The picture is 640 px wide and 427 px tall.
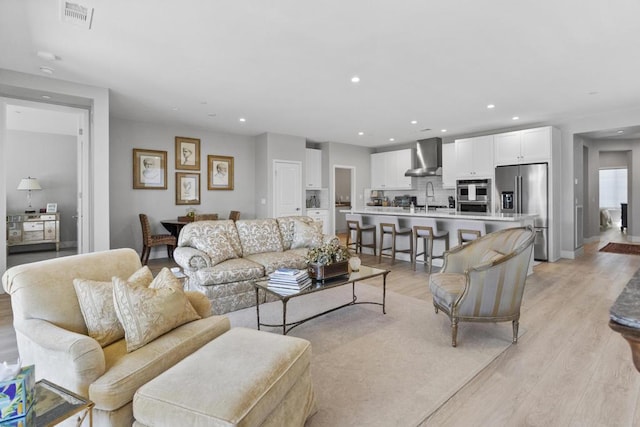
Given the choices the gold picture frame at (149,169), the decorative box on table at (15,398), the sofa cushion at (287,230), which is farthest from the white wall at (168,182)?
the decorative box on table at (15,398)

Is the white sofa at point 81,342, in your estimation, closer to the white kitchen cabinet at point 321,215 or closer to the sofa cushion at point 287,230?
the sofa cushion at point 287,230

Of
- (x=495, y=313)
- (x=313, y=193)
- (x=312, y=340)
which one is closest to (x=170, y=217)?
(x=313, y=193)

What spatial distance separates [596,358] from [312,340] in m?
2.17

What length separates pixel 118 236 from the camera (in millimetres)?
6301

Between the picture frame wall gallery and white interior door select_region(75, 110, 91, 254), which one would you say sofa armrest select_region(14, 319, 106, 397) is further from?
the picture frame wall gallery

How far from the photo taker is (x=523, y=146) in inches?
252

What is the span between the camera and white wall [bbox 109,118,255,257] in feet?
20.5

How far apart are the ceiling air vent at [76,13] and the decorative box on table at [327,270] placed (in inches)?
111

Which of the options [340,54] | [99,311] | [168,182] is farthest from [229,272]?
[168,182]

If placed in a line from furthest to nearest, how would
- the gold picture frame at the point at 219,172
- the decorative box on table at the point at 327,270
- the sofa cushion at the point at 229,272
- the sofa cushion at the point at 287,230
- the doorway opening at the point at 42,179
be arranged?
1. the gold picture frame at the point at 219,172
2. the doorway opening at the point at 42,179
3. the sofa cushion at the point at 287,230
4. the sofa cushion at the point at 229,272
5. the decorative box on table at the point at 327,270

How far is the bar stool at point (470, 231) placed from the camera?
4.93 meters

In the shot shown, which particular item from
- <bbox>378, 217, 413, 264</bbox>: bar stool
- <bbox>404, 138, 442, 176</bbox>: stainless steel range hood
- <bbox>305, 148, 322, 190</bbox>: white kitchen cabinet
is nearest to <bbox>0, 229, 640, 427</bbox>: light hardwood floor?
<bbox>378, 217, 413, 264</bbox>: bar stool

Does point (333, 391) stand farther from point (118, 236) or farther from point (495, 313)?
point (118, 236)

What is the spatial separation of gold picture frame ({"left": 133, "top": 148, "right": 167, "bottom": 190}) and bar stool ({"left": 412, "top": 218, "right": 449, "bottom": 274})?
200 inches
